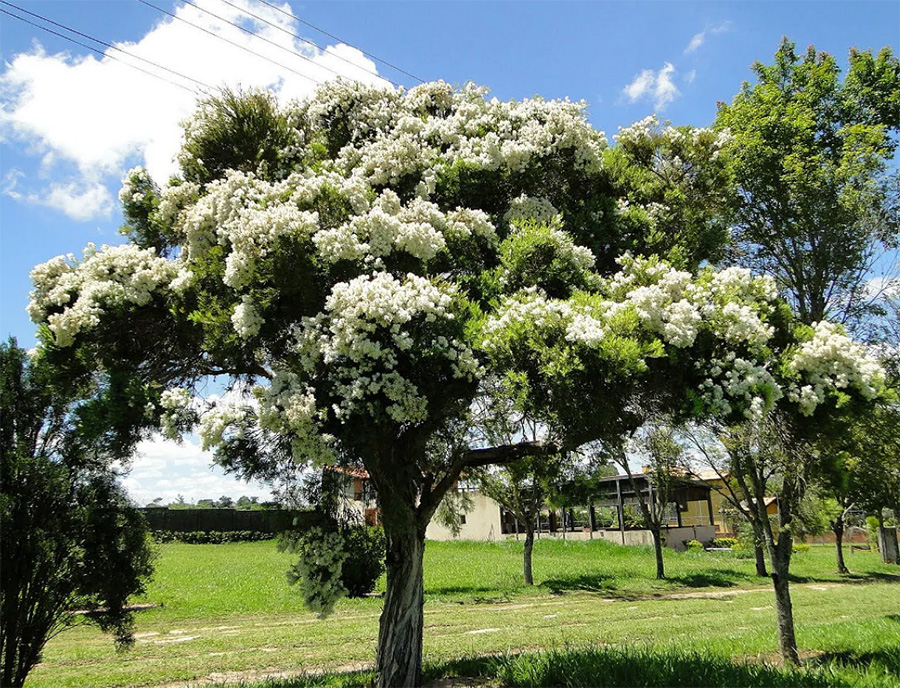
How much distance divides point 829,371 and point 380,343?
498cm

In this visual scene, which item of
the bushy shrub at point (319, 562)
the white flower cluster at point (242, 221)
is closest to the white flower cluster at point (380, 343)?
the white flower cluster at point (242, 221)

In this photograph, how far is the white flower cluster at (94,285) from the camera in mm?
7996

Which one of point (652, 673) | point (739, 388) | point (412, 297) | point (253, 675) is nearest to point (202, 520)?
point (253, 675)

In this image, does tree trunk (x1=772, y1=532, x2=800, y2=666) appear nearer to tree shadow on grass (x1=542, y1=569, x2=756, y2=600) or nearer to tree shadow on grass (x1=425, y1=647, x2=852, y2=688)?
tree shadow on grass (x1=425, y1=647, x2=852, y2=688)

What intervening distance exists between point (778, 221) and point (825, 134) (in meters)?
1.91

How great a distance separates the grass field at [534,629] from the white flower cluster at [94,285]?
3479 mm

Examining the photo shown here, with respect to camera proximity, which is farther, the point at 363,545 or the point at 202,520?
the point at 202,520

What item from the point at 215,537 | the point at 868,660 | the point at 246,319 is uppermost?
the point at 246,319

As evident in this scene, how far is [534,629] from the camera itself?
1535cm

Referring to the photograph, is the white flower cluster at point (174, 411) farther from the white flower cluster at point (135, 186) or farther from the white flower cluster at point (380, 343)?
the white flower cluster at point (135, 186)

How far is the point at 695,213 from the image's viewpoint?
9.97 meters

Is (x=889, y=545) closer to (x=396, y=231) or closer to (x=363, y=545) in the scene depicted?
(x=363, y=545)

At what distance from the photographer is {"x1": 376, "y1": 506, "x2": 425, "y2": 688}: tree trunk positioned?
339 inches

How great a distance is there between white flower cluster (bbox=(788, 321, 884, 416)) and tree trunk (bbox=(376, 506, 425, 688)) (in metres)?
4.98
